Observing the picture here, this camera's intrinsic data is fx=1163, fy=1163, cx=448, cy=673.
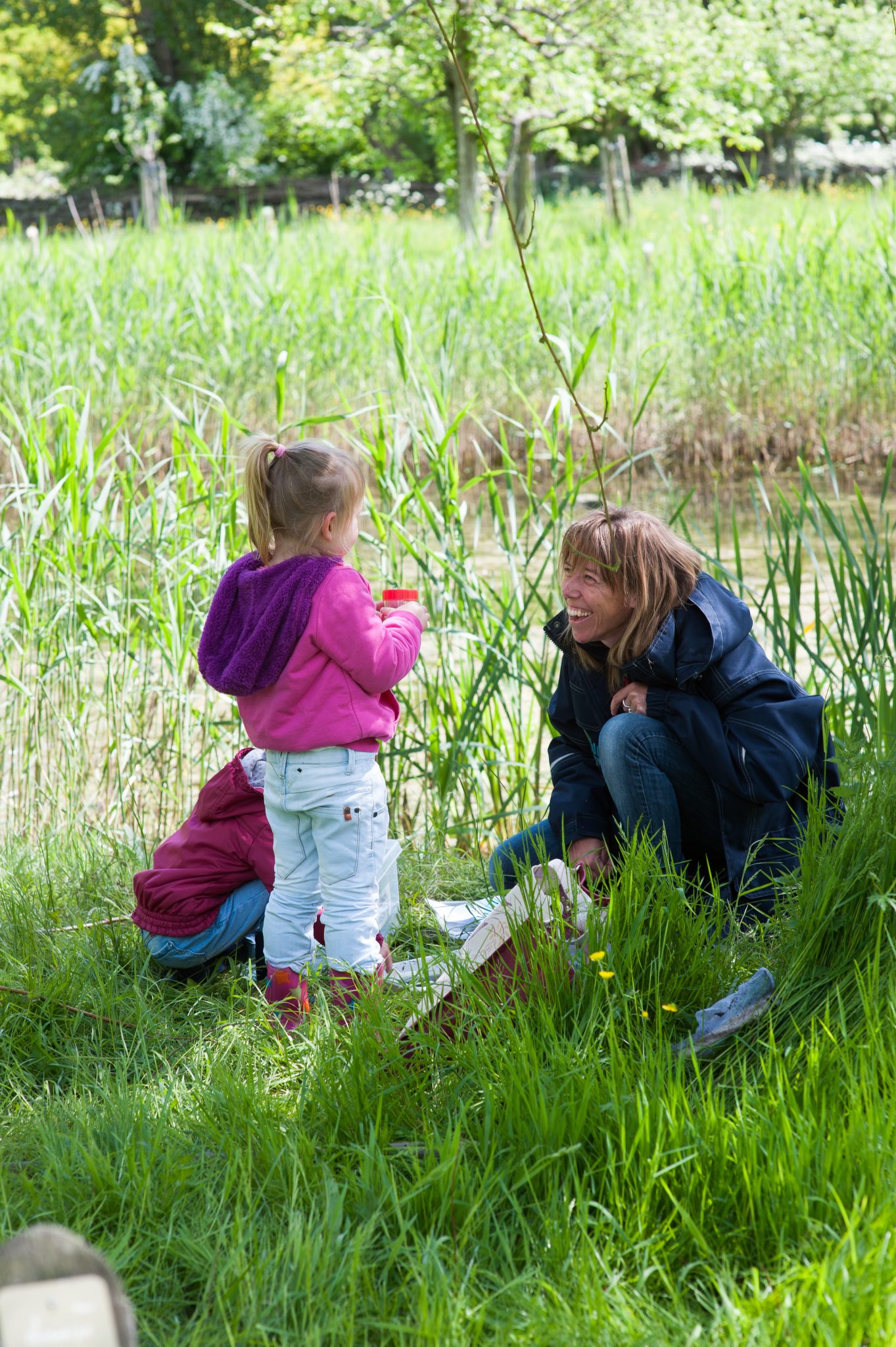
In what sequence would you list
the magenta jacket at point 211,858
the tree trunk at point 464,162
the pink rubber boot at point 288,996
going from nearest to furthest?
1. the pink rubber boot at point 288,996
2. the magenta jacket at point 211,858
3. the tree trunk at point 464,162

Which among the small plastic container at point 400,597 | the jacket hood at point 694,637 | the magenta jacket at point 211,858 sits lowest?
the magenta jacket at point 211,858

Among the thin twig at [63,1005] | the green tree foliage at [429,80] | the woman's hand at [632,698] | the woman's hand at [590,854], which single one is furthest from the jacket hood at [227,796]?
the green tree foliage at [429,80]

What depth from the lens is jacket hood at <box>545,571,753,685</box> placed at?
2051 mm

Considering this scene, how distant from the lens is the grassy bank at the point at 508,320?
5.38m

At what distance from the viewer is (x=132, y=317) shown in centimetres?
534

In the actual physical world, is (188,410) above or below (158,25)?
below

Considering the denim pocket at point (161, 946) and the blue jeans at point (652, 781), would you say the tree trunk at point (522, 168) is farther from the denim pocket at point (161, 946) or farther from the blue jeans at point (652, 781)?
the denim pocket at point (161, 946)

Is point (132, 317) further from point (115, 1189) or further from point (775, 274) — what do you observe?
point (115, 1189)

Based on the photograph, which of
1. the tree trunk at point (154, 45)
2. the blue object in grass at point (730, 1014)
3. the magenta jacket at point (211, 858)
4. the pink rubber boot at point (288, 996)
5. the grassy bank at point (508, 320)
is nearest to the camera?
the blue object in grass at point (730, 1014)

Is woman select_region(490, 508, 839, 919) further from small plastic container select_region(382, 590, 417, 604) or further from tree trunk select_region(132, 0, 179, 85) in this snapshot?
tree trunk select_region(132, 0, 179, 85)

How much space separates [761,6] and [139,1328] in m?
20.4

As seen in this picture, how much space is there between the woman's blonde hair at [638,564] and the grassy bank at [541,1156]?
1.64 ft

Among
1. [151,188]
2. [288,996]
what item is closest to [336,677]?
[288,996]

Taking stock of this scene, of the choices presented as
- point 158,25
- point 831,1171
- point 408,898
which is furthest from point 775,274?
point 158,25
